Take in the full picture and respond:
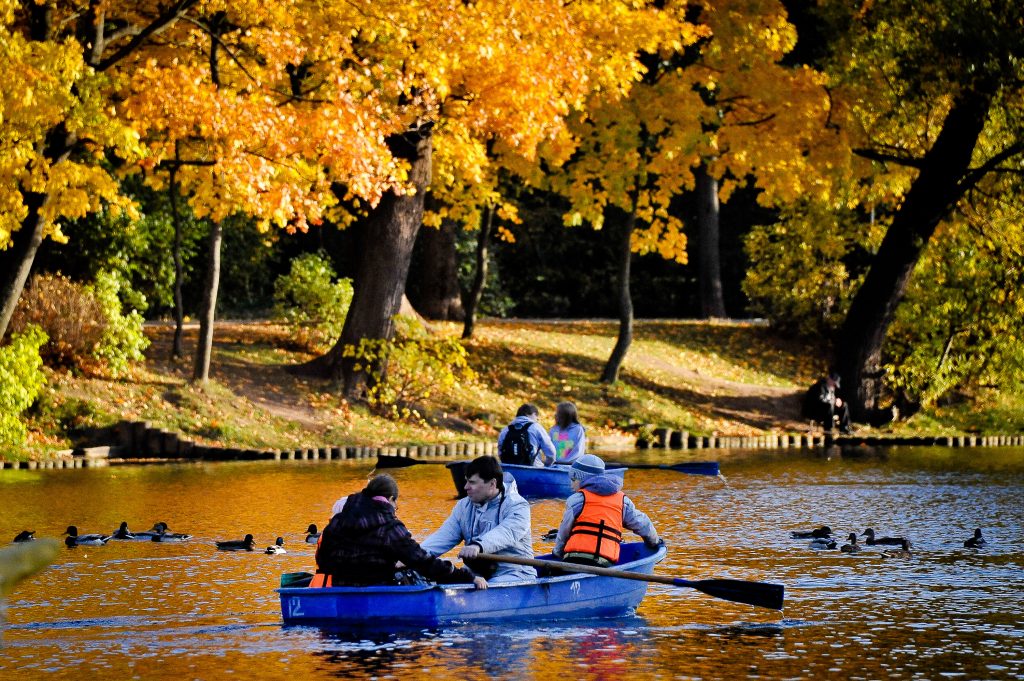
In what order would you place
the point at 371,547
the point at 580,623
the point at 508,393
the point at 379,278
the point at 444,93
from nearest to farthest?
the point at 371,547, the point at 580,623, the point at 444,93, the point at 379,278, the point at 508,393

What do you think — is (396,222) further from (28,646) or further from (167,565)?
(28,646)

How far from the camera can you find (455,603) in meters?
11.7

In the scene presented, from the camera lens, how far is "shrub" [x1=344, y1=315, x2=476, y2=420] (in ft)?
105

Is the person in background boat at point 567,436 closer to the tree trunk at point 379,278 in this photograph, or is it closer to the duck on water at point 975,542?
the duck on water at point 975,542

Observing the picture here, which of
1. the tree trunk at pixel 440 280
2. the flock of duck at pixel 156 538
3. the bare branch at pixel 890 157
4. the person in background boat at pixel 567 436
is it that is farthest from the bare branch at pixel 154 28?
the tree trunk at pixel 440 280

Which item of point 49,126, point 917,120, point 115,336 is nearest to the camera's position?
point 49,126

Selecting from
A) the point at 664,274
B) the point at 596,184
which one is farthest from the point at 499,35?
the point at 664,274

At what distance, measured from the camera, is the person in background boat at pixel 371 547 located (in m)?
11.5

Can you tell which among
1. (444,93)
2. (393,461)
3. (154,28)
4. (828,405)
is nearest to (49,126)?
(154,28)

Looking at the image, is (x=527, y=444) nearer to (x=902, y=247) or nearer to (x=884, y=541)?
(x=884, y=541)

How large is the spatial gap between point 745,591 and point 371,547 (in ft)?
9.86

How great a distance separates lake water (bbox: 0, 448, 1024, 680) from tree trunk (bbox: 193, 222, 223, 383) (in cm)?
676

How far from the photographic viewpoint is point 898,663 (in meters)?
10.3

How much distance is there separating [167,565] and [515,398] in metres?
20.7
